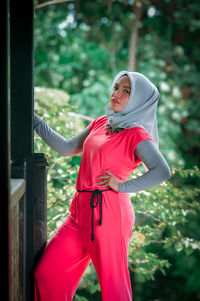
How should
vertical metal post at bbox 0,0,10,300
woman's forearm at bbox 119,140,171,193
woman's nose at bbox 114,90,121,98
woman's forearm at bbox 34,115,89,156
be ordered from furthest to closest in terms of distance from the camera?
woman's forearm at bbox 34,115,89,156, woman's nose at bbox 114,90,121,98, woman's forearm at bbox 119,140,171,193, vertical metal post at bbox 0,0,10,300

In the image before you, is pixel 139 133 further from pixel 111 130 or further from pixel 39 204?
pixel 39 204

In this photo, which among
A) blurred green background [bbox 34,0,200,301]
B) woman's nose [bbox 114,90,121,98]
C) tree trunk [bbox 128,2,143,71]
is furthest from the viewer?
tree trunk [bbox 128,2,143,71]

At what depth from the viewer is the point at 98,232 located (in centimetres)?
163

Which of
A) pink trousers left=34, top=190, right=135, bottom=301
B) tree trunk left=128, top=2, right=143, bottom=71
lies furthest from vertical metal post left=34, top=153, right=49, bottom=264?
tree trunk left=128, top=2, right=143, bottom=71

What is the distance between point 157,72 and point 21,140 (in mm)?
4039

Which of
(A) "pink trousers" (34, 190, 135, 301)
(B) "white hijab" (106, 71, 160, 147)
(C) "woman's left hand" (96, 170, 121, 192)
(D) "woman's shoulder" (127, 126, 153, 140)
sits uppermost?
(B) "white hijab" (106, 71, 160, 147)

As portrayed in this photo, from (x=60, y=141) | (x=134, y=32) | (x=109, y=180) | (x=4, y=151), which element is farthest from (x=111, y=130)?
(x=134, y=32)

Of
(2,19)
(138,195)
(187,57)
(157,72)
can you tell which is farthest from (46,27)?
(2,19)

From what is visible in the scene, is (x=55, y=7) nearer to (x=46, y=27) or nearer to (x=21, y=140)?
(x=46, y=27)

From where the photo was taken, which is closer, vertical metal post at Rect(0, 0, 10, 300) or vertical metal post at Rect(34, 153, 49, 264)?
vertical metal post at Rect(0, 0, 10, 300)

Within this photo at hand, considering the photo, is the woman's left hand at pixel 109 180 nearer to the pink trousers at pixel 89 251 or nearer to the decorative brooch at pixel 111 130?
the pink trousers at pixel 89 251

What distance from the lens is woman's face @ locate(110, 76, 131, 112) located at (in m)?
1.70

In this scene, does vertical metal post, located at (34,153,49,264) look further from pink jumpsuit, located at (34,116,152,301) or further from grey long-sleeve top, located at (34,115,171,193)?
grey long-sleeve top, located at (34,115,171,193)

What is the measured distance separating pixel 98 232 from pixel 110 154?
1.14 ft
